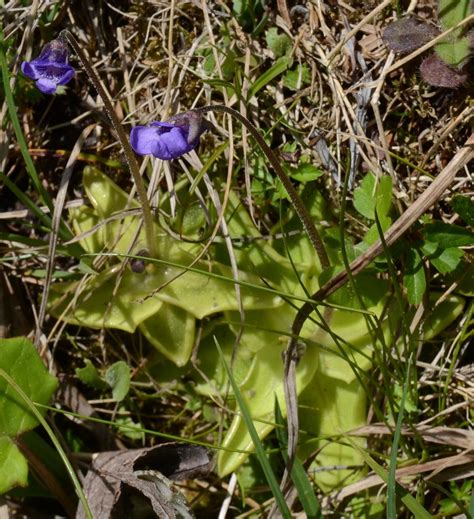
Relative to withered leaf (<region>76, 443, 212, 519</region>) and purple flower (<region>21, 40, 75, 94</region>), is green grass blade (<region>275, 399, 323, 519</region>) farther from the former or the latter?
purple flower (<region>21, 40, 75, 94</region>)

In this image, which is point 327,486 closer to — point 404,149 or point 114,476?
point 114,476

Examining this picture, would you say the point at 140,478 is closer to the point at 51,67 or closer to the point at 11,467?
the point at 11,467

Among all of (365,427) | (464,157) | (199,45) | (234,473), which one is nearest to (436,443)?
(365,427)

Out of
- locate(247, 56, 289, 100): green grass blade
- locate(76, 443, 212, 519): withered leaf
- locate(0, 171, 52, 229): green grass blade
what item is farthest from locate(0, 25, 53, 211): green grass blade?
locate(76, 443, 212, 519): withered leaf

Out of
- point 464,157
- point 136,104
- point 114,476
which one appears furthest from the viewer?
point 136,104

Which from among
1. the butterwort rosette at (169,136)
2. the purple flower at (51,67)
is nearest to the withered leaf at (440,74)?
the butterwort rosette at (169,136)

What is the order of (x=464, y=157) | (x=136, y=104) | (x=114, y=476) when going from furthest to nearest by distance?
(x=136, y=104)
(x=114, y=476)
(x=464, y=157)
